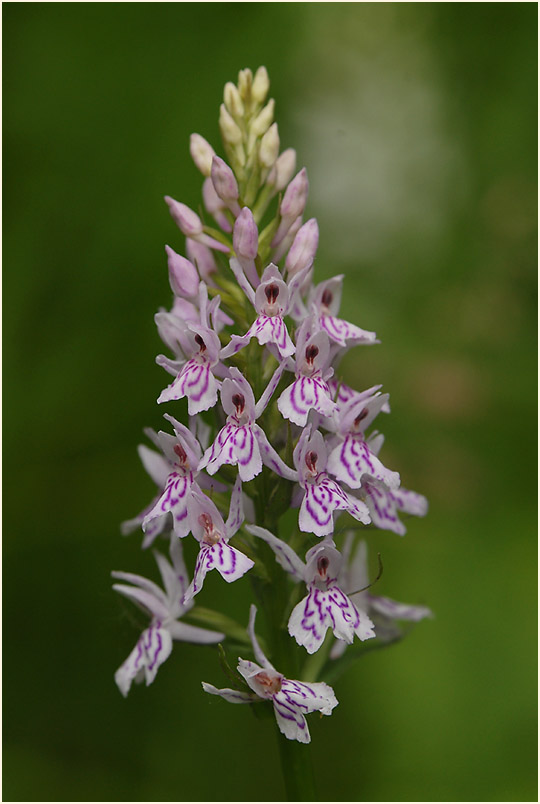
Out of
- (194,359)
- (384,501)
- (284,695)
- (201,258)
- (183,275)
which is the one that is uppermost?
(201,258)

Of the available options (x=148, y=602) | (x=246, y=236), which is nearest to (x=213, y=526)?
(x=148, y=602)

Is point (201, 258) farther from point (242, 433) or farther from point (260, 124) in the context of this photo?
point (242, 433)

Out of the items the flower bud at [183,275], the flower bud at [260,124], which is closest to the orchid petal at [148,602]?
the flower bud at [183,275]

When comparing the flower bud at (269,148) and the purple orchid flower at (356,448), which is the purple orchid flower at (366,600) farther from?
the flower bud at (269,148)

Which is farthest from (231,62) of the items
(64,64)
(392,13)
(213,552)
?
(213,552)

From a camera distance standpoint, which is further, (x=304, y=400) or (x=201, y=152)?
(x=201, y=152)

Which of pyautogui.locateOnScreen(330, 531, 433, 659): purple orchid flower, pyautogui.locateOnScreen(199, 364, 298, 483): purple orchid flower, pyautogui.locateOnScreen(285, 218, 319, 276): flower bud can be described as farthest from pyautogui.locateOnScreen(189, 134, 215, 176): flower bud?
pyautogui.locateOnScreen(330, 531, 433, 659): purple orchid flower

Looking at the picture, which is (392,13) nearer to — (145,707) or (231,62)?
(231,62)

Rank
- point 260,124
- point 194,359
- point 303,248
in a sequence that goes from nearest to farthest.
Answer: point 194,359
point 303,248
point 260,124
